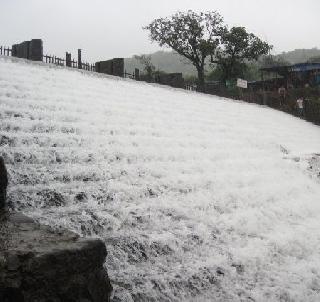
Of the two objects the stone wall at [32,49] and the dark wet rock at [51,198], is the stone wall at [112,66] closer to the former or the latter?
the stone wall at [32,49]

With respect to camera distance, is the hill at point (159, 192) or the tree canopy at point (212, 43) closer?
the hill at point (159, 192)

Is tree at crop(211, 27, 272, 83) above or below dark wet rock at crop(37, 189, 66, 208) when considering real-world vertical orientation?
above

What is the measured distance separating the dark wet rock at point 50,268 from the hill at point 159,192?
0.65 m

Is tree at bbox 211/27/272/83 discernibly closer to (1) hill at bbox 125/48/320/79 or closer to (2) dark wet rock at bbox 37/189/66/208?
(2) dark wet rock at bbox 37/189/66/208

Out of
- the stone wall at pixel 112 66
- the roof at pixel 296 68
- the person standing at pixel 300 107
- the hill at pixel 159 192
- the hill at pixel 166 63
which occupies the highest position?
the hill at pixel 166 63

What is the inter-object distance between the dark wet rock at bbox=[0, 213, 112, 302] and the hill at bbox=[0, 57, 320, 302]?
25.5 inches

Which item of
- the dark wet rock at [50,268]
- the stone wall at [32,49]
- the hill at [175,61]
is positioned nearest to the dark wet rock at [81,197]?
the dark wet rock at [50,268]

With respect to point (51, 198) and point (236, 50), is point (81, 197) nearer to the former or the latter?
point (51, 198)

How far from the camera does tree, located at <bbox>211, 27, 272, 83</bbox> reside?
87.7ft

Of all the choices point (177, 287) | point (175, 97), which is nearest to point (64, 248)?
point (177, 287)

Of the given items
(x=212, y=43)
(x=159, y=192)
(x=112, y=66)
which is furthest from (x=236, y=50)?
(x=159, y=192)

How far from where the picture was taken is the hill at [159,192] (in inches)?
Answer: 113

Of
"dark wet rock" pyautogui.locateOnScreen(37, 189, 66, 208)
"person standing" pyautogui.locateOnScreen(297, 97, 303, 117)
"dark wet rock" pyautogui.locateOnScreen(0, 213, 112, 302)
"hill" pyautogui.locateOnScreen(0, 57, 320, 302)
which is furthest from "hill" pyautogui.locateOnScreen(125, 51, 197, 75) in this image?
"dark wet rock" pyautogui.locateOnScreen(0, 213, 112, 302)

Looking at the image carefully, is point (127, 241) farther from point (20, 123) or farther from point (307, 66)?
point (307, 66)
